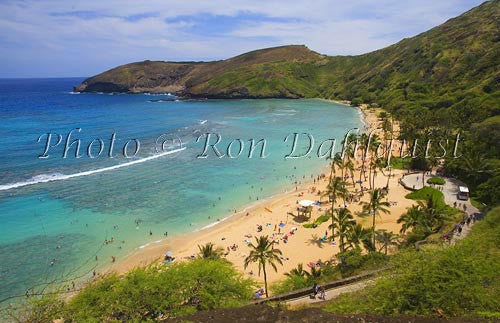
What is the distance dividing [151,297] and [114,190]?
37770 mm

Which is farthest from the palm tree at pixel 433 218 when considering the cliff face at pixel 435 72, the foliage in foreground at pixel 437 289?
the cliff face at pixel 435 72

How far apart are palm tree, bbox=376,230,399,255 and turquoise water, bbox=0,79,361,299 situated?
1976 centimetres

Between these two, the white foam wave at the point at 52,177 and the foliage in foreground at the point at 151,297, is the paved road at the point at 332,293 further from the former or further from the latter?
the white foam wave at the point at 52,177

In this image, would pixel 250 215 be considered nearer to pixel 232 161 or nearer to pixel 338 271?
pixel 338 271

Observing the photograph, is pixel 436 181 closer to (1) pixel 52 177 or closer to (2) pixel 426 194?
(2) pixel 426 194

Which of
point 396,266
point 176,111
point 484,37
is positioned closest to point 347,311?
point 396,266

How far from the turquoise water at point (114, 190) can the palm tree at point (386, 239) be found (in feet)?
64.8

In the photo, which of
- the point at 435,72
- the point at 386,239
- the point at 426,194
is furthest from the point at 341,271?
the point at 435,72

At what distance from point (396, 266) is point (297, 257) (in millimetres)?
15967

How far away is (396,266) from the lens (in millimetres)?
21531

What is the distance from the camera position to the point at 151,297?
19.6 m

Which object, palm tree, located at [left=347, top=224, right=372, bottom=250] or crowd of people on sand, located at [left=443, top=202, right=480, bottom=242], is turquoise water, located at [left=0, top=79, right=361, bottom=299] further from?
crowd of people on sand, located at [left=443, top=202, right=480, bottom=242]

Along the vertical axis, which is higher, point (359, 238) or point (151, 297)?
point (151, 297)

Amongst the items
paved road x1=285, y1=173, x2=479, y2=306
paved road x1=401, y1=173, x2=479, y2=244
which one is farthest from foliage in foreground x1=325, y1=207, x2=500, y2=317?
paved road x1=401, y1=173, x2=479, y2=244
